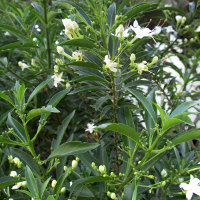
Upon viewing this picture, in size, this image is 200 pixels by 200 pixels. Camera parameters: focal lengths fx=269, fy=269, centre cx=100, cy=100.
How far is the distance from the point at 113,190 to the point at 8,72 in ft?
2.79

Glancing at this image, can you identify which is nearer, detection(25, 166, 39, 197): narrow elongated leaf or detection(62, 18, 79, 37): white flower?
detection(25, 166, 39, 197): narrow elongated leaf

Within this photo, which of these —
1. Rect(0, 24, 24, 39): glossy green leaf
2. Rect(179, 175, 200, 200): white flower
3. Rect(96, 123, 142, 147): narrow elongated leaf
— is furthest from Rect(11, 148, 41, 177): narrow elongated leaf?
Rect(0, 24, 24, 39): glossy green leaf

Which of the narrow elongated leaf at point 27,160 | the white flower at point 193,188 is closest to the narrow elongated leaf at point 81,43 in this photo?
the narrow elongated leaf at point 27,160

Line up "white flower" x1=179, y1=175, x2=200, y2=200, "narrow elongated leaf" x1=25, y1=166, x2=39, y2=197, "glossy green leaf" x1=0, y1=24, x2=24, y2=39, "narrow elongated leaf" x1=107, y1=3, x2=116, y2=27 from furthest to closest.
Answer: "glossy green leaf" x1=0, y1=24, x2=24, y2=39, "narrow elongated leaf" x1=107, y1=3, x2=116, y2=27, "white flower" x1=179, y1=175, x2=200, y2=200, "narrow elongated leaf" x1=25, y1=166, x2=39, y2=197

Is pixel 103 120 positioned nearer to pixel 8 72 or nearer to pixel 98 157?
pixel 98 157

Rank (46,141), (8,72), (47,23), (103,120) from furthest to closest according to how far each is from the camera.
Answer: (46,141), (8,72), (47,23), (103,120)

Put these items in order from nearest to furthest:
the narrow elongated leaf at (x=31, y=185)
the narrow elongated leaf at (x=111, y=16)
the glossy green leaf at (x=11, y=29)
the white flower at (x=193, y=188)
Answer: the narrow elongated leaf at (x=31, y=185), the white flower at (x=193, y=188), the narrow elongated leaf at (x=111, y=16), the glossy green leaf at (x=11, y=29)

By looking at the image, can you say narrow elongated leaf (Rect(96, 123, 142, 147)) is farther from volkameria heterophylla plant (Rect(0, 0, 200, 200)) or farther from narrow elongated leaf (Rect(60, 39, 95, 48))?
narrow elongated leaf (Rect(60, 39, 95, 48))

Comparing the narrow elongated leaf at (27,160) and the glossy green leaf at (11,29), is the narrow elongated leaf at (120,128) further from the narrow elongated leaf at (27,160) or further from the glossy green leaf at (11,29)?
the glossy green leaf at (11,29)

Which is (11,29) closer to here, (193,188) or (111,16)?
(111,16)

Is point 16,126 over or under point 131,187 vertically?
over

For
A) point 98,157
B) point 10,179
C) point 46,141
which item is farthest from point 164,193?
point 46,141

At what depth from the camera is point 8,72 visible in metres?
1.38

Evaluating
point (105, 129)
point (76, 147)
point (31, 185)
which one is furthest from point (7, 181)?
point (105, 129)
